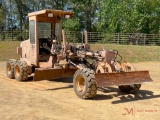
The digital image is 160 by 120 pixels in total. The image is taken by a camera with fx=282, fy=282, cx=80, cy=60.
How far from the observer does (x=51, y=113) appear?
20.5 feet

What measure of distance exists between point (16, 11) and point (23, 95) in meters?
40.6

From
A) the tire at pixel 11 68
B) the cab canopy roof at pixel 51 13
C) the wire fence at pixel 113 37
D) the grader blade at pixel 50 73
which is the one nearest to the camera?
the grader blade at pixel 50 73

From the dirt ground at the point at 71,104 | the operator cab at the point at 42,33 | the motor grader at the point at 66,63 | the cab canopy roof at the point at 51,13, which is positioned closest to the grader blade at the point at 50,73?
the motor grader at the point at 66,63

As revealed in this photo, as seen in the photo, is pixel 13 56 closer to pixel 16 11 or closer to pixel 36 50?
pixel 36 50

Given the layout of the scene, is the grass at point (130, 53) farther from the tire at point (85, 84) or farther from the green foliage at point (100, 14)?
the green foliage at point (100, 14)

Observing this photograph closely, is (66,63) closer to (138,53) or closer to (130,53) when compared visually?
(130,53)

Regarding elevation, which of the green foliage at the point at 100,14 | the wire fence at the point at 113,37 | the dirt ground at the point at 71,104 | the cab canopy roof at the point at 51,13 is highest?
the green foliage at the point at 100,14

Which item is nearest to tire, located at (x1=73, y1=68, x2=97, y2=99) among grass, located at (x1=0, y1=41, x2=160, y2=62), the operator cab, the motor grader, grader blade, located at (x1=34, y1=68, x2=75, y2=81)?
the motor grader

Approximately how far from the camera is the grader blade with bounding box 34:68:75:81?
30.5 ft

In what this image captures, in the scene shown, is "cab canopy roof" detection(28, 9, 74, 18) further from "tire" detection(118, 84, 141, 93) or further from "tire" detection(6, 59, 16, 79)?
"tire" detection(118, 84, 141, 93)

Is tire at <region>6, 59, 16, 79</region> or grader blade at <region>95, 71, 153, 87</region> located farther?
tire at <region>6, 59, 16, 79</region>

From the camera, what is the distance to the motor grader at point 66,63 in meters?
7.47

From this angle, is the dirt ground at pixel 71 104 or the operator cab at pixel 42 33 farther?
the operator cab at pixel 42 33

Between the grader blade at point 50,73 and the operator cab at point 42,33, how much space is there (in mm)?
997
